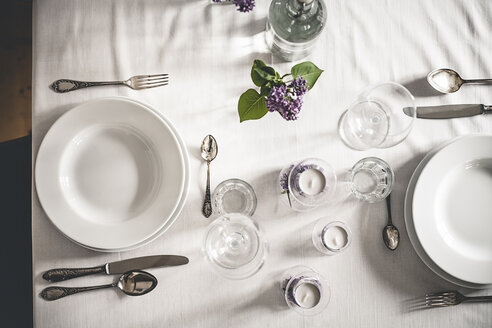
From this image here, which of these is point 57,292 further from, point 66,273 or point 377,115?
point 377,115

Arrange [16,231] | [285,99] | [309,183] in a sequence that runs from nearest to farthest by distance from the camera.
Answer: [285,99]
[309,183]
[16,231]

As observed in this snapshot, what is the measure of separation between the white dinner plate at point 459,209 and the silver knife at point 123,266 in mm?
636

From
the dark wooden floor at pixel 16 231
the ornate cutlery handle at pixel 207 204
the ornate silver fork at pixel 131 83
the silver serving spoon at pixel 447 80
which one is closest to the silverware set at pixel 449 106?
the silver serving spoon at pixel 447 80

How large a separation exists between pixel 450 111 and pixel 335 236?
1.53 feet

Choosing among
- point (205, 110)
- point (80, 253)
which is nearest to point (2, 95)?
point (80, 253)

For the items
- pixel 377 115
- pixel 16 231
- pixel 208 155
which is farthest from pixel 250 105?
pixel 16 231

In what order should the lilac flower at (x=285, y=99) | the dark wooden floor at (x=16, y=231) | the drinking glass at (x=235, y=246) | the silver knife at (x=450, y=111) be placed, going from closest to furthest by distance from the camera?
the lilac flower at (x=285, y=99), the drinking glass at (x=235, y=246), the silver knife at (x=450, y=111), the dark wooden floor at (x=16, y=231)

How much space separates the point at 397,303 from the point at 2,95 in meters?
1.81

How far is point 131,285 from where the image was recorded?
92cm

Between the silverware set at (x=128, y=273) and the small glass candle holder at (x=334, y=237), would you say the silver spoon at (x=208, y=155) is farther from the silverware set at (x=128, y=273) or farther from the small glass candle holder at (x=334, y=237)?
the small glass candle holder at (x=334, y=237)

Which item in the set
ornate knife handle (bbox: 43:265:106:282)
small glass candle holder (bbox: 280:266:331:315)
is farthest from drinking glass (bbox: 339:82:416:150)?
ornate knife handle (bbox: 43:265:106:282)

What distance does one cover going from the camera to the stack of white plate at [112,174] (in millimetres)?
885

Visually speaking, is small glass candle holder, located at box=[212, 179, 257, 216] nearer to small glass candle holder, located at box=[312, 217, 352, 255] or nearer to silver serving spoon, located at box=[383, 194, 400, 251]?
small glass candle holder, located at box=[312, 217, 352, 255]

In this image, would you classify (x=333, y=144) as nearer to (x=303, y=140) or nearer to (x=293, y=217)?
(x=303, y=140)
